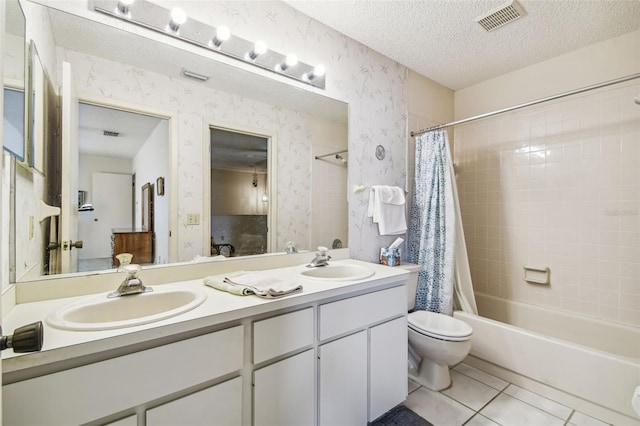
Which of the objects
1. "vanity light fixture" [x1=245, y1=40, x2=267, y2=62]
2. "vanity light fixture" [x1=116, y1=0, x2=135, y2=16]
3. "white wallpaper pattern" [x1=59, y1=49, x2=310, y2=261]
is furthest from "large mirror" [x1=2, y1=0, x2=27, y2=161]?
"vanity light fixture" [x1=245, y1=40, x2=267, y2=62]

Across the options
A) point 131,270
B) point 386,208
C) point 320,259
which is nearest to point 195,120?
point 131,270

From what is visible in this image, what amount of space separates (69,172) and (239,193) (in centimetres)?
72

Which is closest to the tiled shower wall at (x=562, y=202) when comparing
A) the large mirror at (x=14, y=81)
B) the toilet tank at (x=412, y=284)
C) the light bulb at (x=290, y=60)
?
the toilet tank at (x=412, y=284)

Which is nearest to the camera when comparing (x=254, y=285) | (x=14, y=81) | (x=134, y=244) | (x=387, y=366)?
(x=14, y=81)

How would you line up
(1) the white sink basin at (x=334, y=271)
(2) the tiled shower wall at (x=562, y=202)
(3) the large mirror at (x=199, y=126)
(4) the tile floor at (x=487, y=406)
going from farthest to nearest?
1. (2) the tiled shower wall at (x=562, y=202)
2. (1) the white sink basin at (x=334, y=271)
3. (4) the tile floor at (x=487, y=406)
4. (3) the large mirror at (x=199, y=126)

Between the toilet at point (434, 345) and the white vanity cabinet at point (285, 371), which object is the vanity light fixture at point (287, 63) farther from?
the toilet at point (434, 345)

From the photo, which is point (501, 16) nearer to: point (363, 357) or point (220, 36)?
point (220, 36)

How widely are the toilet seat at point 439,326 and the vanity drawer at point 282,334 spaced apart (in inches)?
36.6

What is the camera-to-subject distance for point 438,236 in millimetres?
2359

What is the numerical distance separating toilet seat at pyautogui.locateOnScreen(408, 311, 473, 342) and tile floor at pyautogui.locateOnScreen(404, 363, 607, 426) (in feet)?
1.21

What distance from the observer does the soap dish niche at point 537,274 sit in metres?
2.37

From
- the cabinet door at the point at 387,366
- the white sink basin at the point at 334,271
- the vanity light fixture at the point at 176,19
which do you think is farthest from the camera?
the white sink basin at the point at 334,271

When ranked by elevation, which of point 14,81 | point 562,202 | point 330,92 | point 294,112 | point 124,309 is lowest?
point 124,309

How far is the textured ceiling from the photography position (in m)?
1.78
